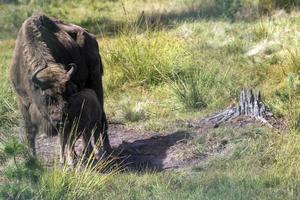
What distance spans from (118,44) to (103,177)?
21.5 feet

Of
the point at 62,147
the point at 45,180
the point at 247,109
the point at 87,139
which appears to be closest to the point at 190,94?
the point at 247,109

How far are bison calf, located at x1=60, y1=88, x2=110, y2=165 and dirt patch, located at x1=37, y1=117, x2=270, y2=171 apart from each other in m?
0.36

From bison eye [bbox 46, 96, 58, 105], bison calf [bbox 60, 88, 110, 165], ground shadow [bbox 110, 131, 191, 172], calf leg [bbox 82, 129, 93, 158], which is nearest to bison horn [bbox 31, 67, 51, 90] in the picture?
bison eye [bbox 46, 96, 58, 105]

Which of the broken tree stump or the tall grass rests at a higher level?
the tall grass

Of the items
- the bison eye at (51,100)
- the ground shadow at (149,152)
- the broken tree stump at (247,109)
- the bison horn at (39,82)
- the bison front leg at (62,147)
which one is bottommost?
the ground shadow at (149,152)

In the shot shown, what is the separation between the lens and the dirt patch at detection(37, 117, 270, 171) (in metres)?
9.22

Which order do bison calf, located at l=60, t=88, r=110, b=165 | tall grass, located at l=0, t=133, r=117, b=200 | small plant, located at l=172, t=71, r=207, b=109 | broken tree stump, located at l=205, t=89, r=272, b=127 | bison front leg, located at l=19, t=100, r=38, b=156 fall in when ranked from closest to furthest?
tall grass, located at l=0, t=133, r=117, b=200 → bison calf, located at l=60, t=88, r=110, b=165 → bison front leg, located at l=19, t=100, r=38, b=156 → broken tree stump, located at l=205, t=89, r=272, b=127 → small plant, located at l=172, t=71, r=207, b=109

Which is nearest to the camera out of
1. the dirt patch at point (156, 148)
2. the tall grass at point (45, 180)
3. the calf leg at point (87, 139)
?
the tall grass at point (45, 180)

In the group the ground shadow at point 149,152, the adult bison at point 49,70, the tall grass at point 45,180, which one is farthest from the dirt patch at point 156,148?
the tall grass at point 45,180

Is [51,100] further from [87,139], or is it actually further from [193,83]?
[193,83]

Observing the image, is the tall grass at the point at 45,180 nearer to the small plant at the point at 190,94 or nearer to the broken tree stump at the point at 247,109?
the broken tree stump at the point at 247,109

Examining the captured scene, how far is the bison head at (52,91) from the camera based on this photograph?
8398 millimetres

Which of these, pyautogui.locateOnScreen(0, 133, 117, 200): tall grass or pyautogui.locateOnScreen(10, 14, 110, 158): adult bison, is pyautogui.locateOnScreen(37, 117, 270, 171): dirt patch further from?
pyautogui.locateOnScreen(0, 133, 117, 200): tall grass

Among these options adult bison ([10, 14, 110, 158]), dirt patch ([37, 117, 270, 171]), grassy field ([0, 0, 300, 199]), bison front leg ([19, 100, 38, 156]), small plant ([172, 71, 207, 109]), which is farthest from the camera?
small plant ([172, 71, 207, 109])
